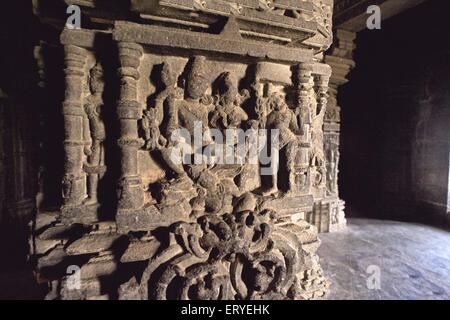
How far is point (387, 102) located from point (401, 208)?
3.14m

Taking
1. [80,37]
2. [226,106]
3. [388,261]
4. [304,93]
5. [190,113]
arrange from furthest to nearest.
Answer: [388,261]
[304,93]
[226,106]
[190,113]
[80,37]

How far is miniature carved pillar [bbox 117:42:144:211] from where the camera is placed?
2.33 meters

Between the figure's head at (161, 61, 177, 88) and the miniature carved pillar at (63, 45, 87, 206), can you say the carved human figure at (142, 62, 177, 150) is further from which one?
the miniature carved pillar at (63, 45, 87, 206)

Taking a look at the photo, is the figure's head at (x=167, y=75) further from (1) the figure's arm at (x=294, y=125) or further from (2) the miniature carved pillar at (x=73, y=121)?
(1) the figure's arm at (x=294, y=125)

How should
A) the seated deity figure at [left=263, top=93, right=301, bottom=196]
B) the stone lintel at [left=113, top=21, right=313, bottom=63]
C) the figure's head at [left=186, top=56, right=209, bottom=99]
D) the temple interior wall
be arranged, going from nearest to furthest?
1. the stone lintel at [left=113, top=21, right=313, bottom=63]
2. the figure's head at [left=186, top=56, right=209, bottom=99]
3. the seated deity figure at [left=263, top=93, right=301, bottom=196]
4. the temple interior wall

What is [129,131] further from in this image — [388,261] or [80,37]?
[388,261]

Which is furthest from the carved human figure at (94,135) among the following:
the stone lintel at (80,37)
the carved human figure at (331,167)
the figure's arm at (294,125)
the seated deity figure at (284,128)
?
the carved human figure at (331,167)

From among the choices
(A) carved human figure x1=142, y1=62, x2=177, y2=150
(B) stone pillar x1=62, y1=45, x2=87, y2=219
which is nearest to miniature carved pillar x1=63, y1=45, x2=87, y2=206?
(B) stone pillar x1=62, y1=45, x2=87, y2=219

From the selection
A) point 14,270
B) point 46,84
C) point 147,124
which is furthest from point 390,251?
point 14,270

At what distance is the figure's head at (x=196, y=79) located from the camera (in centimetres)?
261

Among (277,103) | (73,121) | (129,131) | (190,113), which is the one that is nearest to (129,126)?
(129,131)

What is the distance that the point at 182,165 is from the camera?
271cm

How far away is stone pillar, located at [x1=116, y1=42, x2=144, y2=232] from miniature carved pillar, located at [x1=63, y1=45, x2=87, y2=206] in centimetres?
40

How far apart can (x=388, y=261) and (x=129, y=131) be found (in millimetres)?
4712
